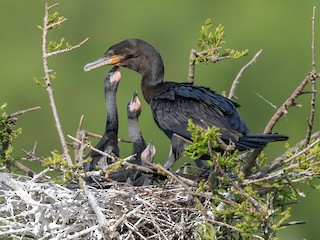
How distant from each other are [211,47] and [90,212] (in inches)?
58.6

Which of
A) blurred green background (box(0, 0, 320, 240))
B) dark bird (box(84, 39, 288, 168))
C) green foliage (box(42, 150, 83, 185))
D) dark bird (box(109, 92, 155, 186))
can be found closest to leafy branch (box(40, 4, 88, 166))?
green foliage (box(42, 150, 83, 185))

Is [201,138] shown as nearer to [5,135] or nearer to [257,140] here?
[257,140]

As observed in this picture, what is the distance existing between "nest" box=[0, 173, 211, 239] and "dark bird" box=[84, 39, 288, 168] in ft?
1.79

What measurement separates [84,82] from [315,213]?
437 centimetres

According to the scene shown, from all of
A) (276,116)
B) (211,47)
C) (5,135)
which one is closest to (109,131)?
(211,47)

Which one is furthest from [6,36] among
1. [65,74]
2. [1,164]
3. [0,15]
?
[1,164]

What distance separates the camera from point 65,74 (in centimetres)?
1925

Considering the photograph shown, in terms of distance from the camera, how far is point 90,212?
6438 millimetres

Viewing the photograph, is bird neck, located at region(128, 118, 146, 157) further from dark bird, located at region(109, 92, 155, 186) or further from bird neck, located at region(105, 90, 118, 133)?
bird neck, located at region(105, 90, 118, 133)

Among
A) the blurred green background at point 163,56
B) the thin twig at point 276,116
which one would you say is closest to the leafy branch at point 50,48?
the thin twig at point 276,116

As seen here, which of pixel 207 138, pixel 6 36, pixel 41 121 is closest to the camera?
pixel 207 138

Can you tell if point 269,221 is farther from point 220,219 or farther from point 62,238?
point 62,238

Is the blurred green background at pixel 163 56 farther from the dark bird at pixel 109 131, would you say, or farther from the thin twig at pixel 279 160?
the thin twig at pixel 279 160

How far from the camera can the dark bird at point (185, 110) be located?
7.04 m
